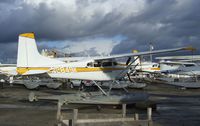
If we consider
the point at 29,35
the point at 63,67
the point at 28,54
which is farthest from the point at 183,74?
the point at 28,54

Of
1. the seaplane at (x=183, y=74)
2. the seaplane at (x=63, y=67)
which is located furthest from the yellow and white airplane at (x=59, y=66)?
the seaplane at (x=183, y=74)

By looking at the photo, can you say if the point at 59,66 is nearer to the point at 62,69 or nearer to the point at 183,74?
the point at 62,69

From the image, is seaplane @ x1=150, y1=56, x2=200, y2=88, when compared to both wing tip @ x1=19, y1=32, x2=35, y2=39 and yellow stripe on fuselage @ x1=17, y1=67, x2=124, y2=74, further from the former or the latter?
wing tip @ x1=19, y1=32, x2=35, y2=39

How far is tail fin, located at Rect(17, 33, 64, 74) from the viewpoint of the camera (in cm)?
1789

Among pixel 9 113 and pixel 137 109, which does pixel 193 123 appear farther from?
pixel 9 113

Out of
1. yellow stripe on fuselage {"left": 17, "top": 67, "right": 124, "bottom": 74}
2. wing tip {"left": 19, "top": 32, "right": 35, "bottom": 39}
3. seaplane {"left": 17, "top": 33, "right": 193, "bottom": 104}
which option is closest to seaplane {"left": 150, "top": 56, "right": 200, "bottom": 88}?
seaplane {"left": 17, "top": 33, "right": 193, "bottom": 104}

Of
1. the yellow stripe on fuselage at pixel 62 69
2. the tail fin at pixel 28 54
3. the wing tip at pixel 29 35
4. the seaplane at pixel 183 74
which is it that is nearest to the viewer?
the yellow stripe on fuselage at pixel 62 69

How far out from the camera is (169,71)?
52031mm

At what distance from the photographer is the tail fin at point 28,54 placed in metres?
17.9

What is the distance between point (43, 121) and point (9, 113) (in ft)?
10.2

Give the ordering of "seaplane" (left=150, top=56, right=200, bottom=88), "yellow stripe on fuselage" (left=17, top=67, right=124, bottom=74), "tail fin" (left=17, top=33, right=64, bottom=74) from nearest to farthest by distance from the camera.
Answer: "yellow stripe on fuselage" (left=17, top=67, right=124, bottom=74) → "tail fin" (left=17, top=33, right=64, bottom=74) → "seaplane" (left=150, top=56, right=200, bottom=88)

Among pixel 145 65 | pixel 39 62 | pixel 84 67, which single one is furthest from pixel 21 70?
pixel 145 65

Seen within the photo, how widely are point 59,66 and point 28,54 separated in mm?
2026

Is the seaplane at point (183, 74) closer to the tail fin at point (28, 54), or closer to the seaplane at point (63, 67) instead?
the seaplane at point (63, 67)
